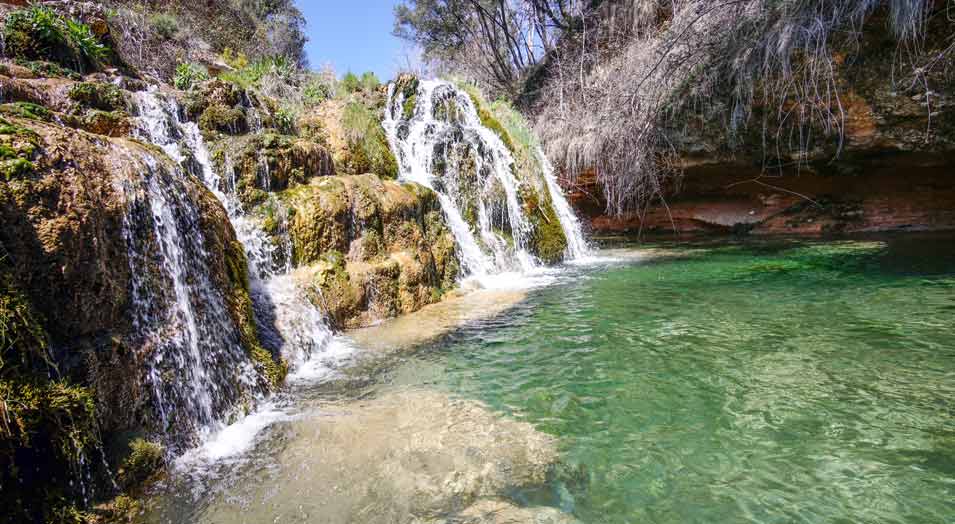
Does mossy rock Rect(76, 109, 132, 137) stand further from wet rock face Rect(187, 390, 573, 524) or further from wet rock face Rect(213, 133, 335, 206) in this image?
wet rock face Rect(187, 390, 573, 524)

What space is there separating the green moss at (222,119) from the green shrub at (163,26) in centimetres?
656

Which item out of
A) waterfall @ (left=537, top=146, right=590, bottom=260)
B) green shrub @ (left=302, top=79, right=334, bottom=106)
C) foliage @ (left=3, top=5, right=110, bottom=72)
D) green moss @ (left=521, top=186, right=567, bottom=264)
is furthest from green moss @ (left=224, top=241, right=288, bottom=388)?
waterfall @ (left=537, top=146, right=590, bottom=260)

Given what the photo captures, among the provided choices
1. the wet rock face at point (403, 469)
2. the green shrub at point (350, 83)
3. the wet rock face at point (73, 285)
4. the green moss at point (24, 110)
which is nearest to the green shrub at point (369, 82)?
the green shrub at point (350, 83)

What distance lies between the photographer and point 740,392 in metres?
2.83

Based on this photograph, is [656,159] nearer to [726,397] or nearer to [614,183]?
[614,183]

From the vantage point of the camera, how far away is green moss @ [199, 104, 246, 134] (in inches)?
240

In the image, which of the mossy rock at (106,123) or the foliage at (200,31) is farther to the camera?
the foliage at (200,31)

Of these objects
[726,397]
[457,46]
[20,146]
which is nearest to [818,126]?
[726,397]

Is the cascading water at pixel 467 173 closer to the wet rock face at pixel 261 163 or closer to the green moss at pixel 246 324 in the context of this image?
the wet rock face at pixel 261 163

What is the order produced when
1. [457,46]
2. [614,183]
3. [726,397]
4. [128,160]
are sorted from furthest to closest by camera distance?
[457,46] → [614,183] → [128,160] → [726,397]

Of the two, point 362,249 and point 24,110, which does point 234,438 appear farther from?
point 362,249

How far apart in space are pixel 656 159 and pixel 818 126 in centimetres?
266

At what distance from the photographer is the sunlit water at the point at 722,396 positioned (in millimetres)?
1969

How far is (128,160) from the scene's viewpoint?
3.00m
